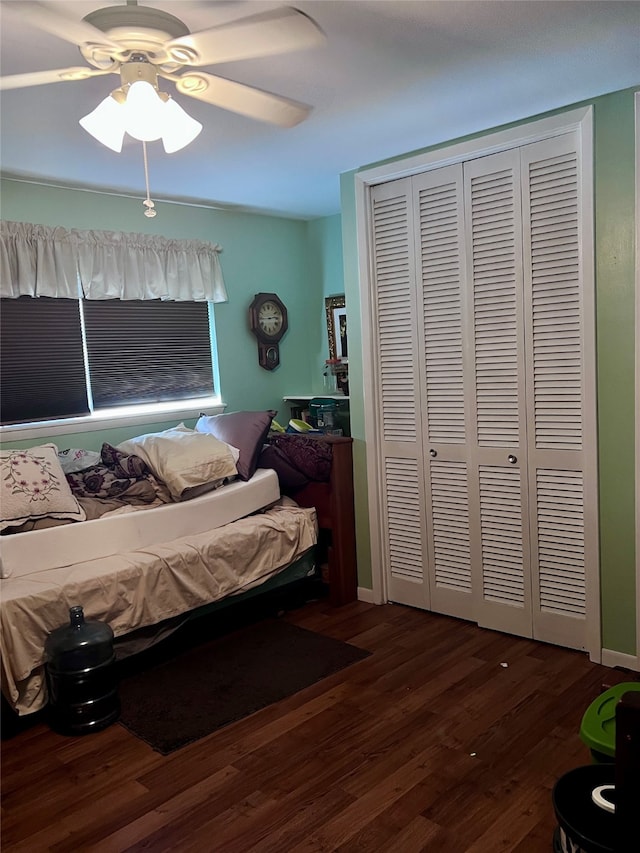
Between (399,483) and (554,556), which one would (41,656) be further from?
(554,556)

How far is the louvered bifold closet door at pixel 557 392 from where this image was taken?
3094 millimetres

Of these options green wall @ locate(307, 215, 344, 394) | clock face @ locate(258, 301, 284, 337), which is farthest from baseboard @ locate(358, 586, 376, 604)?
clock face @ locate(258, 301, 284, 337)

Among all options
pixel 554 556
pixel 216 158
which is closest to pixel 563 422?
pixel 554 556

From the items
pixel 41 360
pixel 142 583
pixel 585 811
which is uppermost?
pixel 41 360

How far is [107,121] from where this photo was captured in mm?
2010

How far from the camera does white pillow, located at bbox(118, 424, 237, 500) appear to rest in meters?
3.44

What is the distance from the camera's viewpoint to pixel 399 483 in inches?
154

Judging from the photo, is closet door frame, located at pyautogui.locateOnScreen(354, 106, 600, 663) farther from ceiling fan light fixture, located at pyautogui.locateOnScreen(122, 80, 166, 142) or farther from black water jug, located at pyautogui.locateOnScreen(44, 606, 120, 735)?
ceiling fan light fixture, located at pyautogui.locateOnScreen(122, 80, 166, 142)

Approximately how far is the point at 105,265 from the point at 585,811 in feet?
11.7

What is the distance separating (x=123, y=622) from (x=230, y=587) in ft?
1.99

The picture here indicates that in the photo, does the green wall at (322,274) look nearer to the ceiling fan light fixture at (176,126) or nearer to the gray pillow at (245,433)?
the gray pillow at (245,433)

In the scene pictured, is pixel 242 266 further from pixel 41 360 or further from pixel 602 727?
pixel 602 727

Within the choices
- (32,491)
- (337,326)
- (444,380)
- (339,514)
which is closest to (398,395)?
(444,380)

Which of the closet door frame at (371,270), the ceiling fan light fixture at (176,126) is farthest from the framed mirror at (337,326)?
the ceiling fan light fixture at (176,126)
